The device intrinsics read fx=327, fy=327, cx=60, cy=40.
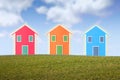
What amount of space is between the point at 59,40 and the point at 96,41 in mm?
6243

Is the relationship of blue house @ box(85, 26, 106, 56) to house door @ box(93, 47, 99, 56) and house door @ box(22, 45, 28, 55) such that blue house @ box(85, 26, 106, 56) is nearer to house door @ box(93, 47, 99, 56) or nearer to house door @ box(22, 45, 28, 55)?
house door @ box(93, 47, 99, 56)

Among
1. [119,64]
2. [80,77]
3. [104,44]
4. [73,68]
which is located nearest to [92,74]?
[80,77]

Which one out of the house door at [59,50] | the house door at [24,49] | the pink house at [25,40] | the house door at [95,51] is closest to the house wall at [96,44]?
the house door at [95,51]

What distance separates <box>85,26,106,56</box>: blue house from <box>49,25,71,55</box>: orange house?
347 cm

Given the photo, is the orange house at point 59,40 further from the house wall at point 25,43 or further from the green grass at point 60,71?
the green grass at point 60,71

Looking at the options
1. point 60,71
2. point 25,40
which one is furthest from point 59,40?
point 60,71

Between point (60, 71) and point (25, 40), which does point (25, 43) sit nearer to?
point (25, 40)

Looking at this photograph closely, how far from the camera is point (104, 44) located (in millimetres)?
54438

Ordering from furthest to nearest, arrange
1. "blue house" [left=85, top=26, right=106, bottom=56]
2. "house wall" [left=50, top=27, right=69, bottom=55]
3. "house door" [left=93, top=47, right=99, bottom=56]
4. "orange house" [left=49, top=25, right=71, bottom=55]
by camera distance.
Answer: "orange house" [left=49, top=25, right=71, bottom=55]
"house wall" [left=50, top=27, right=69, bottom=55]
"house door" [left=93, top=47, right=99, bottom=56]
"blue house" [left=85, top=26, right=106, bottom=56]

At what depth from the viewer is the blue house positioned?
2138 inches

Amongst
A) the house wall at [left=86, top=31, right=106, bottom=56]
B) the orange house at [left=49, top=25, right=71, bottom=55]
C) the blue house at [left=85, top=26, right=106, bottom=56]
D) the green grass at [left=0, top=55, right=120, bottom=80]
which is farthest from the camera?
the orange house at [left=49, top=25, right=71, bottom=55]

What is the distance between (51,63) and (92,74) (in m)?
7.86

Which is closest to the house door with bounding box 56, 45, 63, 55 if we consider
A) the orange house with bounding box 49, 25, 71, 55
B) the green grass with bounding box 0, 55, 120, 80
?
the orange house with bounding box 49, 25, 71, 55

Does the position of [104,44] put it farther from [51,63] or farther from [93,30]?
[51,63]
